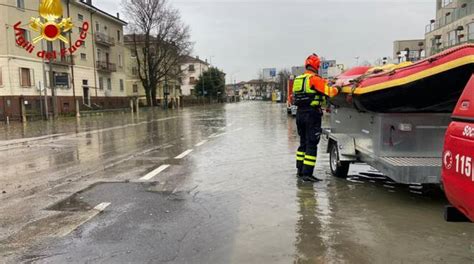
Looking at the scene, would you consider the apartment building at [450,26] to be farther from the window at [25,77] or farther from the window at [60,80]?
the window at [25,77]

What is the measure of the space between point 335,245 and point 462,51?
99.6 inches

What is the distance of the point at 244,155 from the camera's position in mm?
11094

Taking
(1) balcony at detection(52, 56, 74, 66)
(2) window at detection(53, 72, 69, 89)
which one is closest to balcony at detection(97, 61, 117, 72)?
(1) balcony at detection(52, 56, 74, 66)

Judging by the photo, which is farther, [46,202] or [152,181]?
[152,181]

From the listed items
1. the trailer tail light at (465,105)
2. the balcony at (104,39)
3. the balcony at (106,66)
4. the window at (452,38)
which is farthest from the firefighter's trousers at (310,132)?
the balcony at (104,39)

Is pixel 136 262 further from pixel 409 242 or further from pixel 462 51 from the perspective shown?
pixel 462 51

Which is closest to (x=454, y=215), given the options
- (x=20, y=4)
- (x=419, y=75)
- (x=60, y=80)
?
(x=419, y=75)

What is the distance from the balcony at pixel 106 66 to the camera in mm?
53309

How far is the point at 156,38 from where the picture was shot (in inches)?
2366

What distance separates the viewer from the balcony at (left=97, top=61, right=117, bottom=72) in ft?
175

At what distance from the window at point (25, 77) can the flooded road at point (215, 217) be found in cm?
3044

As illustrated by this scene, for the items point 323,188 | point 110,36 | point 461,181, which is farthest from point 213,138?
point 110,36

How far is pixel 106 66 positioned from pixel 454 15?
41.4 meters

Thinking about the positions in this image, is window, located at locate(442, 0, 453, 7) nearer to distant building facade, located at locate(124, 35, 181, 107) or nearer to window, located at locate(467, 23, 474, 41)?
window, located at locate(467, 23, 474, 41)
